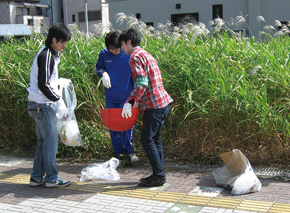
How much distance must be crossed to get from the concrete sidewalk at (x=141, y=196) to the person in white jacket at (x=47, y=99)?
0.25 metres

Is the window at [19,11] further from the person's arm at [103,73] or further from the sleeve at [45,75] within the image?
the sleeve at [45,75]

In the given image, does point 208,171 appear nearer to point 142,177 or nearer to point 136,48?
point 142,177

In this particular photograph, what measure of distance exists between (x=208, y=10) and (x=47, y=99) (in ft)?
70.9

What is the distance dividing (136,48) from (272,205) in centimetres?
222

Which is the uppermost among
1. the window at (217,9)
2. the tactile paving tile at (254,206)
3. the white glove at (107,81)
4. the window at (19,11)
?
the window at (19,11)

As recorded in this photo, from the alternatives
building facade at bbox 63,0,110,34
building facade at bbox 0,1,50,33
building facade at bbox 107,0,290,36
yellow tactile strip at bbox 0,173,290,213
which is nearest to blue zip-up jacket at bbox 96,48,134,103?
yellow tactile strip at bbox 0,173,290,213

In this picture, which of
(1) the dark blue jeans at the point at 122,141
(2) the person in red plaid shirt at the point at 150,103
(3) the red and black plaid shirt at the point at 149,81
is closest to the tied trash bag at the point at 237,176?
(2) the person in red plaid shirt at the point at 150,103

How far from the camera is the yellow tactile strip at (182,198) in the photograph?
3527 millimetres

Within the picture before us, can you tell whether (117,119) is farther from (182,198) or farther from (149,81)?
(182,198)

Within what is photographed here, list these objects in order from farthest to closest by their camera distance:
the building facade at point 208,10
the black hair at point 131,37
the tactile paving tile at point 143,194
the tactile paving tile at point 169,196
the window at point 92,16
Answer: the window at point 92,16, the building facade at point 208,10, the black hair at point 131,37, the tactile paving tile at point 143,194, the tactile paving tile at point 169,196

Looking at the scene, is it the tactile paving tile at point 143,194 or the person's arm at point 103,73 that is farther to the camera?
the person's arm at point 103,73

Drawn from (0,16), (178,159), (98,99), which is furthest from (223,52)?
(0,16)

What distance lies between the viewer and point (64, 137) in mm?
4672

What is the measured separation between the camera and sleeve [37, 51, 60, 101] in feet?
13.4
